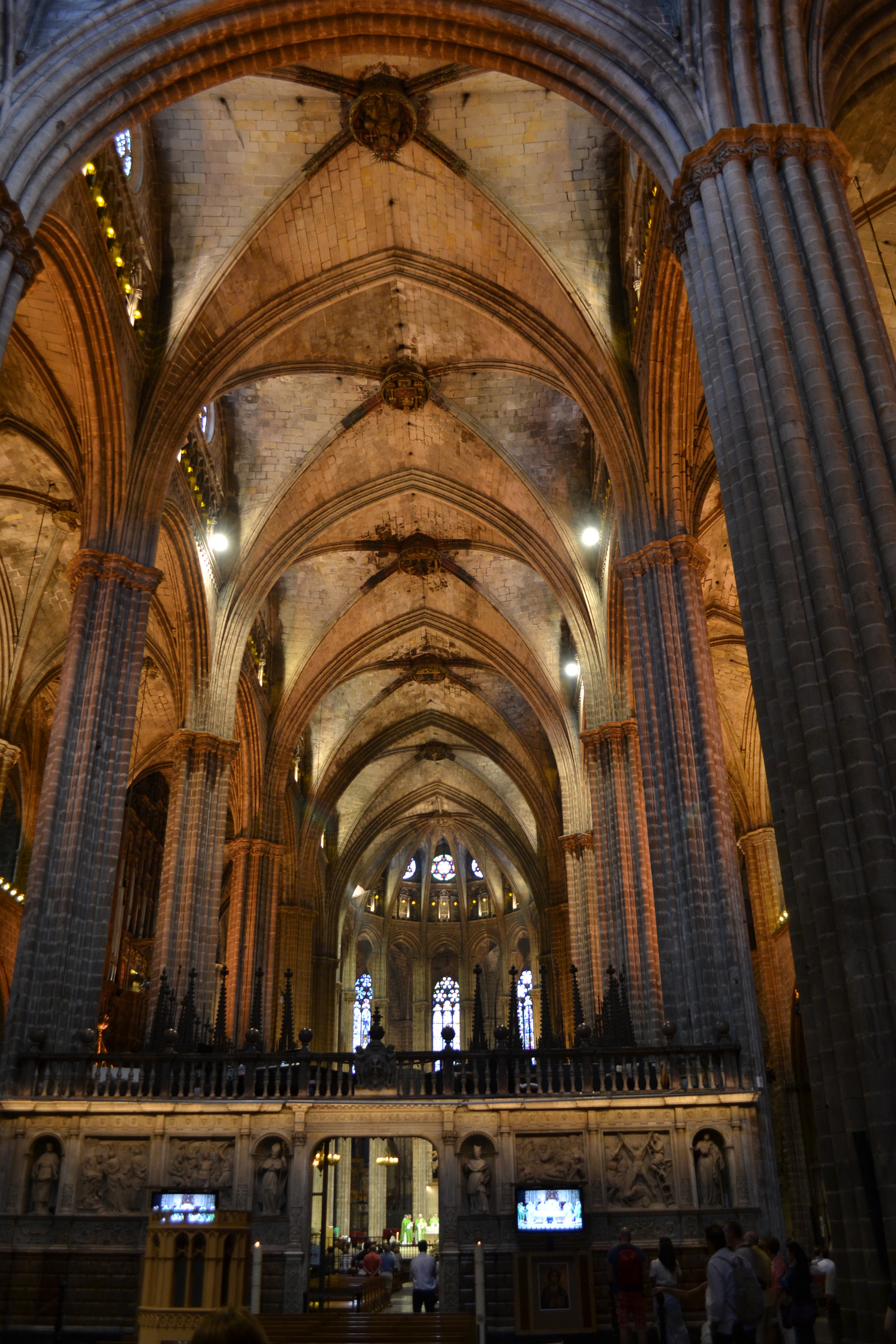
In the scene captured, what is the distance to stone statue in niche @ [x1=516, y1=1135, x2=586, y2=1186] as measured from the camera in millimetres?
11992

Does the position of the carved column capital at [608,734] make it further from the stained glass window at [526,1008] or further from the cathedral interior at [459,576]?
the stained glass window at [526,1008]

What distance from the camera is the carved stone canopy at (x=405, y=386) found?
22703 millimetres

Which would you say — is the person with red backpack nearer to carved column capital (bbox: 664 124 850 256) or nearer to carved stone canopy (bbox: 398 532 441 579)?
carved column capital (bbox: 664 124 850 256)

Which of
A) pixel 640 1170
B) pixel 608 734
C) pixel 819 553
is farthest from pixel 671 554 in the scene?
pixel 640 1170

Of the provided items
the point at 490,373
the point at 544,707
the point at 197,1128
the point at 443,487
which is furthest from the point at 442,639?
the point at 197,1128

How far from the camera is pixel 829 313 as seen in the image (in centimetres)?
962

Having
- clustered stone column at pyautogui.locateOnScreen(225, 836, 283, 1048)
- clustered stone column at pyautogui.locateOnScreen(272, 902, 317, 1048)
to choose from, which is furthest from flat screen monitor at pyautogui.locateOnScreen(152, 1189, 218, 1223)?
clustered stone column at pyautogui.locateOnScreen(272, 902, 317, 1048)

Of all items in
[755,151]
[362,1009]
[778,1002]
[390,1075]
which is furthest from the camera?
[362,1009]

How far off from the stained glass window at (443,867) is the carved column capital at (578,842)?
2182 centimetres

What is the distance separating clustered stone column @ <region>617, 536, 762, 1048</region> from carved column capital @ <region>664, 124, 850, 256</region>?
6250 millimetres

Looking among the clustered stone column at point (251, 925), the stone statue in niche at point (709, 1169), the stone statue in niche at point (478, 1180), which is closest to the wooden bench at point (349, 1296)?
the stone statue in niche at point (478, 1180)

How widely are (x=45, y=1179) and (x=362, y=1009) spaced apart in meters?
34.7

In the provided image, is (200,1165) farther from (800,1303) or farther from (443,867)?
(443,867)

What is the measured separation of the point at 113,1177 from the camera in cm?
1223
